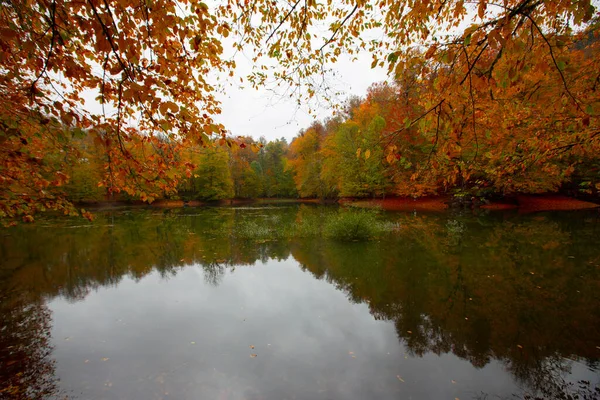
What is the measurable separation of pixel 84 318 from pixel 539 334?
8.75 meters

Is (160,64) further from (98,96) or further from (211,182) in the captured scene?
(211,182)

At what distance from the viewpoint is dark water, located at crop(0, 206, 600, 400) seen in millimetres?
3871

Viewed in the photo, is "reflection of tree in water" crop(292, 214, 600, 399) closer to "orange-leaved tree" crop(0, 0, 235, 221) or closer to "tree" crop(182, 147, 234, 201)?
"orange-leaved tree" crop(0, 0, 235, 221)

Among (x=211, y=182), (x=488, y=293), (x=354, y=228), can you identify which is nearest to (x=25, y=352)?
(x=488, y=293)

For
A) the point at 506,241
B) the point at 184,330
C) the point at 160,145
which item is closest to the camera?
the point at 160,145

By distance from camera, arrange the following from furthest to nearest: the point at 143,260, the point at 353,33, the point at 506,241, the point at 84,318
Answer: the point at 506,241
the point at 143,260
the point at 84,318
the point at 353,33

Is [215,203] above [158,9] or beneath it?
beneath

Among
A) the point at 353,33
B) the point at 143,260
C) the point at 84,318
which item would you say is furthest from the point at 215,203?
the point at 353,33

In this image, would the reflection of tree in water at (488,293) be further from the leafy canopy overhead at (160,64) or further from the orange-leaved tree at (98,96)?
the orange-leaved tree at (98,96)

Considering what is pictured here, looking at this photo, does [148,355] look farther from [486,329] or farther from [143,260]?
[143,260]

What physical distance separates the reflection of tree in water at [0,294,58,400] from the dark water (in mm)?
25

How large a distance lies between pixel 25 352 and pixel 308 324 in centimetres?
481

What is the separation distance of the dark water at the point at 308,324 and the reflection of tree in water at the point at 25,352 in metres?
0.02

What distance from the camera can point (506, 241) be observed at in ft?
37.6
